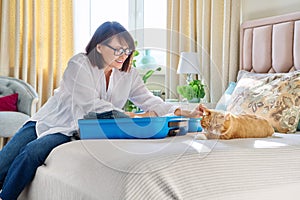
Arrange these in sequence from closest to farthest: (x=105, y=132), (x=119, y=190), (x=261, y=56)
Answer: (x=119, y=190) < (x=105, y=132) < (x=261, y=56)

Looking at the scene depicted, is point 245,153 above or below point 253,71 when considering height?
below

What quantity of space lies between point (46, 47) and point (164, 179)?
11.3ft

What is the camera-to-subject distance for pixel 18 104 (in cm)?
402

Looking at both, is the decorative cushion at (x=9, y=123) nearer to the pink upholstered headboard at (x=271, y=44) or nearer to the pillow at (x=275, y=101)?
the pillow at (x=275, y=101)

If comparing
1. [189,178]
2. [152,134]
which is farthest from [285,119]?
[189,178]

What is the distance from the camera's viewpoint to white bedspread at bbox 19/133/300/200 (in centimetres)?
135

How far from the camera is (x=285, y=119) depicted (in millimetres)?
2494

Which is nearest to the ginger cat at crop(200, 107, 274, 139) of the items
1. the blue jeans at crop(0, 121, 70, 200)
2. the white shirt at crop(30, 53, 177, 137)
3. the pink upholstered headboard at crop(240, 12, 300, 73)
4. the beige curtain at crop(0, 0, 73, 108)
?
the white shirt at crop(30, 53, 177, 137)

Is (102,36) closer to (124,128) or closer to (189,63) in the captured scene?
(124,128)

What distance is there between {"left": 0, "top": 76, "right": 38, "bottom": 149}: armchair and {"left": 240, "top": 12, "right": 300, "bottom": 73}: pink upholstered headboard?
6.03 ft

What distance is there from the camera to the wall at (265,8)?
3.63 metres

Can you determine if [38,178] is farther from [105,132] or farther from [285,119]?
[285,119]

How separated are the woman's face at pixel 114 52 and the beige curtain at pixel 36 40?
232cm

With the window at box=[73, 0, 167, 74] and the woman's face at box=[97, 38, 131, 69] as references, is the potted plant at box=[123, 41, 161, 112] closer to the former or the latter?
the woman's face at box=[97, 38, 131, 69]
